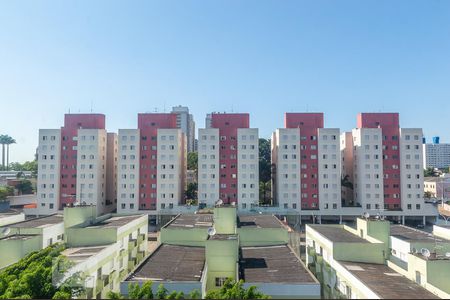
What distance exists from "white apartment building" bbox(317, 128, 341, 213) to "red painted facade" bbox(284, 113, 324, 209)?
96 centimetres

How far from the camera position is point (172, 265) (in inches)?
1032

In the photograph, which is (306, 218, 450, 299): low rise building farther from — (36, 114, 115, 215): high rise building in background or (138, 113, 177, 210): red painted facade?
(36, 114, 115, 215): high rise building in background

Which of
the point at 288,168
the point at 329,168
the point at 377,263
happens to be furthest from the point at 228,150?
the point at 377,263

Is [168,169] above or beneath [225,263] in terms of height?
above

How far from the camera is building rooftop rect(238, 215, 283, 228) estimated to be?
39.2 m

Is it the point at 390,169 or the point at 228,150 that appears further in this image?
the point at 228,150

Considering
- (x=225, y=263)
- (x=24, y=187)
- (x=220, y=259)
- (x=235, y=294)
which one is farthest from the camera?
(x=24, y=187)

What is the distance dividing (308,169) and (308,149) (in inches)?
159

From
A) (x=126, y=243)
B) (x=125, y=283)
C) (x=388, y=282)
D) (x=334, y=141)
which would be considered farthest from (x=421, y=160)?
(x=125, y=283)

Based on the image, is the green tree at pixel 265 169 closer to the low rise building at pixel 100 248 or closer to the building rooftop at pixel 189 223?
the building rooftop at pixel 189 223

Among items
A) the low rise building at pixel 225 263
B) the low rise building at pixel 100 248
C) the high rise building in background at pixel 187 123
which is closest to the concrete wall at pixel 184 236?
the low rise building at pixel 225 263

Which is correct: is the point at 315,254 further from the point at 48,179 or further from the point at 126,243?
the point at 48,179

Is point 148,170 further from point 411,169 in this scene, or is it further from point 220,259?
point 411,169

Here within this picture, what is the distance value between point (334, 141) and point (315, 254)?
40.0m
